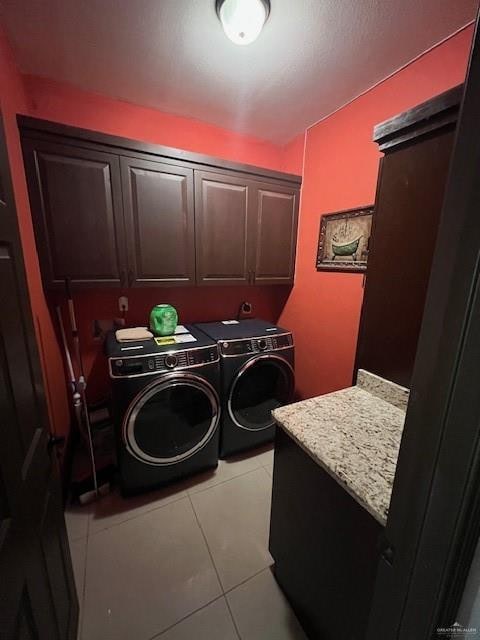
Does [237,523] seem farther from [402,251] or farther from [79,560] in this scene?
[402,251]

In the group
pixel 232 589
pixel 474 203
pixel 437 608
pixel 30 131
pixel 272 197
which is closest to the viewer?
pixel 474 203

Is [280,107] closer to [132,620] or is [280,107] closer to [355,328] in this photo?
[355,328]

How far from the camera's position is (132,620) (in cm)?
105

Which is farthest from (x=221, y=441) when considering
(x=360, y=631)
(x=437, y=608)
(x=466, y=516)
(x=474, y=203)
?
(x=474, y=203)

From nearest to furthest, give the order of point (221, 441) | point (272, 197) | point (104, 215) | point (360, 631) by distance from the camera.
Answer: point (360, 631) → point (104, 215) → point (221, 441) → point (272, 197)

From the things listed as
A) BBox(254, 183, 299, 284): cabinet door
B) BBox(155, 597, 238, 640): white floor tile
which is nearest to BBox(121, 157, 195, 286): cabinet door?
BBox(254, 183, 299, 284): cabinet door

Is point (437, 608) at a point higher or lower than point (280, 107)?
lower

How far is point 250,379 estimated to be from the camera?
187cm

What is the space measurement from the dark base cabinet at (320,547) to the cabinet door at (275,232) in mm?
1460

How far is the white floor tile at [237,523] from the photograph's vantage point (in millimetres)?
1266

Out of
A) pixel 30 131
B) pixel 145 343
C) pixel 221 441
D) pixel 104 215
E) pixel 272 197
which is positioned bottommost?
pixel 221 441

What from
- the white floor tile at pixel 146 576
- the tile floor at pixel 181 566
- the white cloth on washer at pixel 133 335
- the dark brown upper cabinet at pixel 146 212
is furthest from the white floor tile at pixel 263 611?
A: the dark brown upper cabinet at pixel 146 212

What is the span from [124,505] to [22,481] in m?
1.24

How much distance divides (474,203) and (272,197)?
6.15 ft
